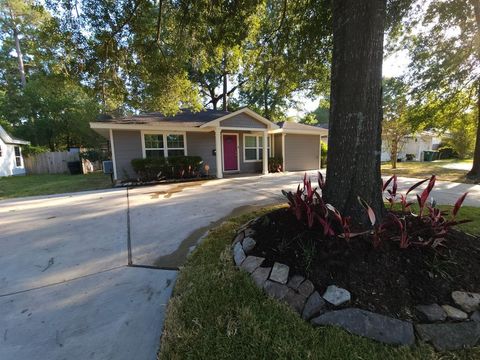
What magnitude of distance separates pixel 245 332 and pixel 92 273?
6.58ft

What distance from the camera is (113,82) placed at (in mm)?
5840

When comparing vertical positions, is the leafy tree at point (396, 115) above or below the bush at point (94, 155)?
above

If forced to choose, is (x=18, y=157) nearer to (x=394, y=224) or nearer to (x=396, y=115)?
(x=394, y=224)

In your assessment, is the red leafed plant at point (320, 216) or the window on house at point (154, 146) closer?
the red leafed plant at point (320, 216)

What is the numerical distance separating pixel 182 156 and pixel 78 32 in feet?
19.2

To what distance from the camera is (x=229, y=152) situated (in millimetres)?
11984

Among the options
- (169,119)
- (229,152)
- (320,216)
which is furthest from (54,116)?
(320,216)

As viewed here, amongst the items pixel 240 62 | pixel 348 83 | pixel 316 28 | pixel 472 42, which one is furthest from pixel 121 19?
Answer: pixel 472 42

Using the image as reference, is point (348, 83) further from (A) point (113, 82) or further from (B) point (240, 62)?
(A) point (113, 82)

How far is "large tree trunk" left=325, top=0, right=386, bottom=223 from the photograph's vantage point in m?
2.34

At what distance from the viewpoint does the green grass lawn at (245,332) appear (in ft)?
4.88

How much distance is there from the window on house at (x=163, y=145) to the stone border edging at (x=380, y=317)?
9.34 m

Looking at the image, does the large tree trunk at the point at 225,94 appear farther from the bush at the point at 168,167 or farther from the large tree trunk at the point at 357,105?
the large tree trunk at the point at 357,105

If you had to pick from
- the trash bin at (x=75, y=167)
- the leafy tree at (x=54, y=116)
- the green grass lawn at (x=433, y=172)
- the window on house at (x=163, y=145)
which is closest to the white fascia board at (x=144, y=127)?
the window on house at (x=163, y=145)
